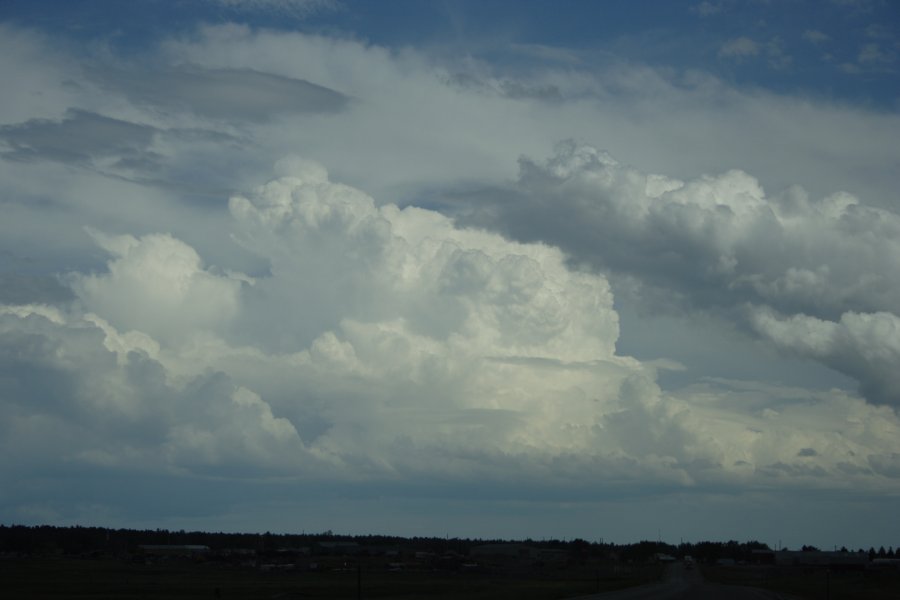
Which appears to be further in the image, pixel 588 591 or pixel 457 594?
pixel 588 591

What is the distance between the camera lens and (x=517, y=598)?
367ft

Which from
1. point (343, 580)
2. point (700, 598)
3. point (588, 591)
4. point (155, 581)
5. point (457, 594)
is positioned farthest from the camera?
point (343, 580)

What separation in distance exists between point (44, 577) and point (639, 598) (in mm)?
89628

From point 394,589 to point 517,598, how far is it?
25.9 metres

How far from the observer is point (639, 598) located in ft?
360

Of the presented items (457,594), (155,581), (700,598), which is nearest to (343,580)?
(155,581)

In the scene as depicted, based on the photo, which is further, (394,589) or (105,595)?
(394,589)

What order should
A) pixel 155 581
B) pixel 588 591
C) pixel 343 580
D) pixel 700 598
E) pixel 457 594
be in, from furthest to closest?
pixel 343 580
pixel 155 581
pixel 588 591
pixel 457 594
pixel 700 598

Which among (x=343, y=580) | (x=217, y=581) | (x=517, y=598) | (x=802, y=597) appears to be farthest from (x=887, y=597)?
(x=217, y=581)

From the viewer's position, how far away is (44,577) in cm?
15175

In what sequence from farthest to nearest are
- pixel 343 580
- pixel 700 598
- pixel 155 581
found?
pixel 343 580
pixel 155 581
pixel 700 598

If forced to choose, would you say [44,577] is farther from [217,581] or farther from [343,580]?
[343,580]

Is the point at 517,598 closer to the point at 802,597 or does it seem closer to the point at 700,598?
the point at 700,598

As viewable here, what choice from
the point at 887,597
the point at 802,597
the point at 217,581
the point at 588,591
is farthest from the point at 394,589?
the point at 887,597
